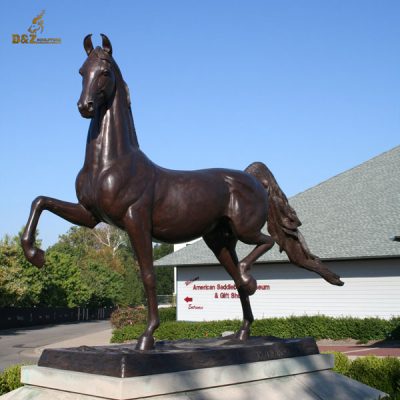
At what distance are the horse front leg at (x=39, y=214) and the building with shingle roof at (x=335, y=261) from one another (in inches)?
786

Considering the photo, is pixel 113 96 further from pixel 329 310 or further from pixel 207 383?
pixel 329 310

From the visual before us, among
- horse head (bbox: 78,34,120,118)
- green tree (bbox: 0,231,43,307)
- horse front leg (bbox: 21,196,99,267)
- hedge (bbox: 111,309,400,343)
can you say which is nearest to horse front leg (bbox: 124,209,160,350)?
horse front leg (bbox: 21,196,99,267)

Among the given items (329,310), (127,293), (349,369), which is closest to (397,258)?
(329,310)

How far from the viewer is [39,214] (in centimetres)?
489

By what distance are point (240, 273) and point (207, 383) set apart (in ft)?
4.73

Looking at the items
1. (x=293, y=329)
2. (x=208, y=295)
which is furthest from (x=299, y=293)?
(x=208, y=295)

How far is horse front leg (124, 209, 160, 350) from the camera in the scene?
191 inches

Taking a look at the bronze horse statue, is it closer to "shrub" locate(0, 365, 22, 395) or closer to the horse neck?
the horse neck

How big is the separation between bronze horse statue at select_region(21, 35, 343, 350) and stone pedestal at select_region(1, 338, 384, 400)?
0.45m

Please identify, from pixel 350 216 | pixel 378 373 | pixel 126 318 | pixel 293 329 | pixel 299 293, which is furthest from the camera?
pixel 350 216

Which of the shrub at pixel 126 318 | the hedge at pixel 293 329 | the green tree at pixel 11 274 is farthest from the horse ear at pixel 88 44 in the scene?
the green tree at pixel 11 274

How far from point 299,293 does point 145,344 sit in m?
22.1

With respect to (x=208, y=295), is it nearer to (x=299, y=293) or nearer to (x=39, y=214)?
(x=299, y=293)

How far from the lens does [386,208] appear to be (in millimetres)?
26938
